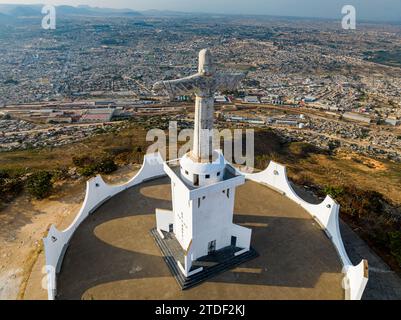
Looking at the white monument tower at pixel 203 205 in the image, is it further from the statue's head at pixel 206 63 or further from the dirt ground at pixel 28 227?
the dirt ground at pixel 28 227

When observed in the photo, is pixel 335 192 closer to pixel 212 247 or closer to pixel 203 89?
pixel 212 247

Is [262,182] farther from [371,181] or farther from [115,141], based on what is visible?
[115,141]

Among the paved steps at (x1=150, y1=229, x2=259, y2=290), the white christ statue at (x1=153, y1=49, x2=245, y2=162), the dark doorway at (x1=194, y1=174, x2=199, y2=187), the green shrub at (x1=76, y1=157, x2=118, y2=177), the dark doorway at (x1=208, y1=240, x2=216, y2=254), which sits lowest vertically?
the paved steps at (x1=150, y1=229, x2=259, y2=290)

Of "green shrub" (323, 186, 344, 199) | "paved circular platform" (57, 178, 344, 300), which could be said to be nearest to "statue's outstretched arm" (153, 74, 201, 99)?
"paved circular platform" (57, 178, 344, 300)

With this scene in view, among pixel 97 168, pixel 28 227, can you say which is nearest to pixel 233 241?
pixel 28 227

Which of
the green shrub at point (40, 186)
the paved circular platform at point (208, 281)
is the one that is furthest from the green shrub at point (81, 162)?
the paved circular platform at point (208, 281)

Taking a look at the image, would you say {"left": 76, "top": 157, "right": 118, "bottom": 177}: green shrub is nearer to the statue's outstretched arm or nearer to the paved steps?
the paved steps
